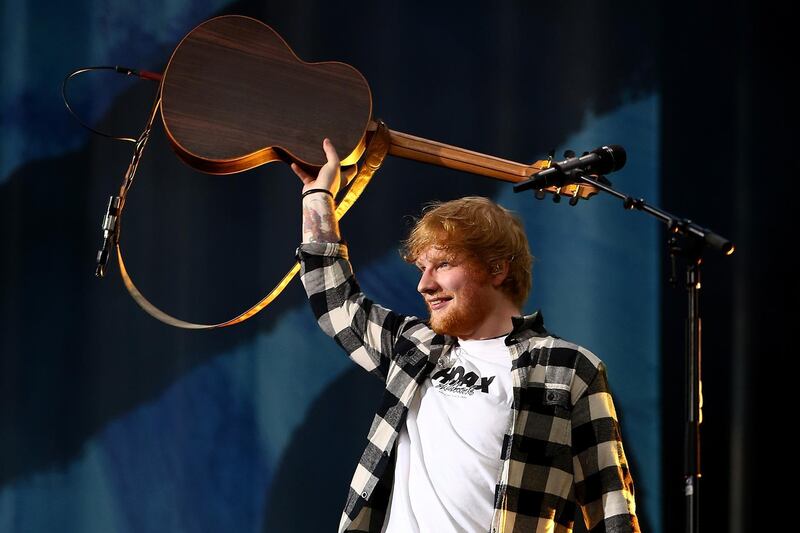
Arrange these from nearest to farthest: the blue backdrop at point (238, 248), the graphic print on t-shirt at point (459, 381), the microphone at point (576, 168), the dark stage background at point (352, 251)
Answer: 1. the microphone at point (576, 168)
2. the graphic print on t-shirt at point (459, 381)
3. the dark stage background at point (352, 251)
4. the blue backdrop at point (238, 248)

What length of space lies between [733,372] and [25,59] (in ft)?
6.89

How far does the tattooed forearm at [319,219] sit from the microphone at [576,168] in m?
0.38

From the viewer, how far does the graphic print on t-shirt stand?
1.75 meters

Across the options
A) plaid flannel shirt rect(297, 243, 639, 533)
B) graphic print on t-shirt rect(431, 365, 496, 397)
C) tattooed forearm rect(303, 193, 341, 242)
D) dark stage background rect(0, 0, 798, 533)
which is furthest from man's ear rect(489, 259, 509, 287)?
dark stage background rect(0, 0, 798, 533)

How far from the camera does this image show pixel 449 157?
6.10ft

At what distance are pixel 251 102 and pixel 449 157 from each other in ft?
1.35

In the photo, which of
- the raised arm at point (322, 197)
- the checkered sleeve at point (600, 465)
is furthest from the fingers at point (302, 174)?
the checkered sleeve at point (600, 465)

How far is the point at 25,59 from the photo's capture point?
2.66 m

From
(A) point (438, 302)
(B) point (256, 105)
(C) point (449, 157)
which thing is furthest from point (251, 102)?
(A) point (438, 302)

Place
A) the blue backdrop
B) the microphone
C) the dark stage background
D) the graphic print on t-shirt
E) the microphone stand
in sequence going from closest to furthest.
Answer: the microphone stand → the microphone → the graphic print on t-shirt → the dark stage background → the blue backdrop

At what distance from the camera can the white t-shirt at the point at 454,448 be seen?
5.42 feet

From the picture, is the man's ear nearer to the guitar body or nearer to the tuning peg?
the tuning peg

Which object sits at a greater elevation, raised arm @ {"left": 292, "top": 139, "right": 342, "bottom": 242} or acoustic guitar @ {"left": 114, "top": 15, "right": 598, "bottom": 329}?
acoustic guitar @ {"left": 114, "top": 15, "right": 598, "bottom": 329}

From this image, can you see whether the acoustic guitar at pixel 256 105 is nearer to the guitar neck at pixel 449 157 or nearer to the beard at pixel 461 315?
the guitar neck at pixel 449 157
